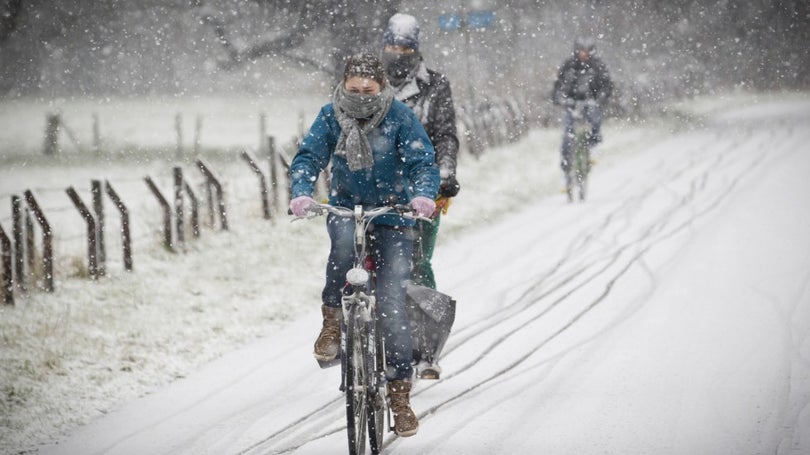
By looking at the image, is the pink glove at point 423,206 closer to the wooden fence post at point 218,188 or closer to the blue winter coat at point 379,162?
the blue winter coat at point 379,162

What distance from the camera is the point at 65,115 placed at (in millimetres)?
31438

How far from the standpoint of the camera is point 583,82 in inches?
464

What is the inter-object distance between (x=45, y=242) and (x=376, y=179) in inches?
177

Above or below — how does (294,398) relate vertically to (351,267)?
below

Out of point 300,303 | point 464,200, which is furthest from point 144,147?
point 300,303

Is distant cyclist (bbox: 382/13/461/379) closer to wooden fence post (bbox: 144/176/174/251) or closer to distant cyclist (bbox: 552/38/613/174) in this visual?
wooden fence post (bbox: 144/176/174/251)

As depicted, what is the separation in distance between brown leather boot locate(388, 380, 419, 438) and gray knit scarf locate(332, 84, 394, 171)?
122cm

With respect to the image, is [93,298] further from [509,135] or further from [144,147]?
[144,147]

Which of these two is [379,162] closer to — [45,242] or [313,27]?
[45,242]

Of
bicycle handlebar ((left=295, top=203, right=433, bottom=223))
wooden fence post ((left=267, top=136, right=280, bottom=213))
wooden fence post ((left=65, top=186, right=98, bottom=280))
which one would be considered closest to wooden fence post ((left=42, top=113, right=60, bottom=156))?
wooden fence post ((left=267, top=136, right=280, bottom=213))

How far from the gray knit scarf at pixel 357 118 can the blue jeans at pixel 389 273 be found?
0.34 m

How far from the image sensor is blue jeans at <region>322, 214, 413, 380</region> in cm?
427

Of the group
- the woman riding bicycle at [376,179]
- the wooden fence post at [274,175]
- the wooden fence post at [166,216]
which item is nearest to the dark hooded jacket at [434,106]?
the woman riding bicycle at [376,179]

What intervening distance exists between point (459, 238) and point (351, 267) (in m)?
5.94
